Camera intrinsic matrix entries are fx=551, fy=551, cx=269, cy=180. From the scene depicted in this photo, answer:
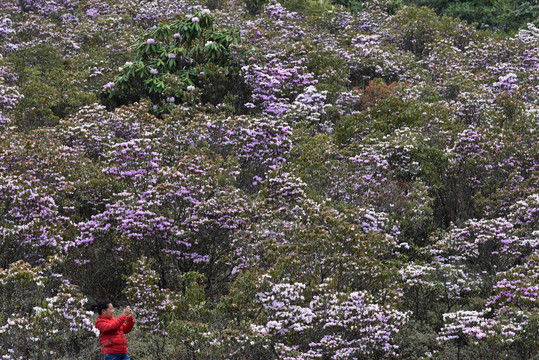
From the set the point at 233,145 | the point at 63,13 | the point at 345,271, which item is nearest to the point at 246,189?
the point at 233,145

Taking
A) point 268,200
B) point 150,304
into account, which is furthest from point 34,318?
point 268,200

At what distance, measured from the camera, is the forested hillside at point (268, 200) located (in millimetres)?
7129

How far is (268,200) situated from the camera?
966 centimetres

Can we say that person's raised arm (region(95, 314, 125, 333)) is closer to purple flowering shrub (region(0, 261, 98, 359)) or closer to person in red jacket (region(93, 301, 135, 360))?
person in red jacket (region(93, 301, 135, 360))

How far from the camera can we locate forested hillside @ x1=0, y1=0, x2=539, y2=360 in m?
7.13

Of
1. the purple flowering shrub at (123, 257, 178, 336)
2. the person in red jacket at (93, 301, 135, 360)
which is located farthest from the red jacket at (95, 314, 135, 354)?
the purple flowering shrub at (123, 257, 178, 336)

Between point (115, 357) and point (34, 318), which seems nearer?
point (115, 357)

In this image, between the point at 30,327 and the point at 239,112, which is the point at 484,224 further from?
the point at 239,112

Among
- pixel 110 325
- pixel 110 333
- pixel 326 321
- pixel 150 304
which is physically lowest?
pixel 150 304

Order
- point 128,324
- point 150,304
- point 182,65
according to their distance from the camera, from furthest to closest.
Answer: point 182,65 → point 150,304 → point 128,324

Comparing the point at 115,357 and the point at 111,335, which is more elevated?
the point at 111,335

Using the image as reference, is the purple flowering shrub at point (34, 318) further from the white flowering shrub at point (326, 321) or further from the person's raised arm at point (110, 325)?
the white flowering shrub at point (326, 321)

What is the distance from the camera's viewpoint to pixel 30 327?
6.29m

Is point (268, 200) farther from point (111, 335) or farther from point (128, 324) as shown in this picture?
point (111, 335)
